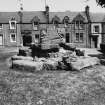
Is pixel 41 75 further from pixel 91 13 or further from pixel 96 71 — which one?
pixel 91 13

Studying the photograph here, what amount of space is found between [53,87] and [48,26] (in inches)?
1191

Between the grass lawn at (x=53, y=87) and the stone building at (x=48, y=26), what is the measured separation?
26.7 m

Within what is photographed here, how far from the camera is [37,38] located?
130 ft

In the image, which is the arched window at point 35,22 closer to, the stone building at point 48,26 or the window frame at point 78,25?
the stone building at point 48,26

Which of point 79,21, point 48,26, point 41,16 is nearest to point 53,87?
point 48,26

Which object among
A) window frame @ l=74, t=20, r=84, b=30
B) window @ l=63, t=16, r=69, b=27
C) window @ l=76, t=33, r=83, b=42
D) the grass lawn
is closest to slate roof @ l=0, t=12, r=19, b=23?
window @ l=63, t=16, r=69, b=27

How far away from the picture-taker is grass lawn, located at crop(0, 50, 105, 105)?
8375 millimetres

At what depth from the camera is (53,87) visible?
9922mm

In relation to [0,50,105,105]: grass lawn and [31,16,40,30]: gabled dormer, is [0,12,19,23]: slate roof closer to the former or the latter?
[31,16,40,30]: gabled dormer

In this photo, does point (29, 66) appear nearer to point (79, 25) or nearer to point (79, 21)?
point (79, 25)

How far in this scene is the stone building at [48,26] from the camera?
3894 cm

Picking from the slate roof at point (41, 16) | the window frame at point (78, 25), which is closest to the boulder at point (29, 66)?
the slate roof at point (41, 16)

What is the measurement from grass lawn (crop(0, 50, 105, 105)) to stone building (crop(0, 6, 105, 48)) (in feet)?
87.7

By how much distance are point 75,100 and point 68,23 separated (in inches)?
1283
